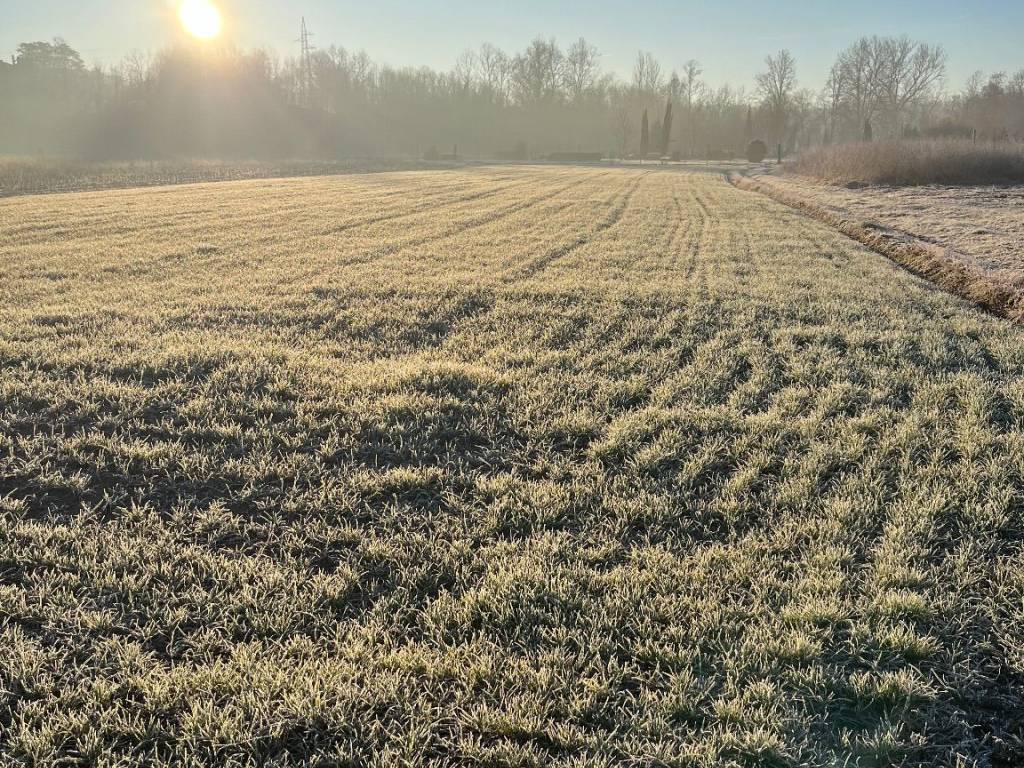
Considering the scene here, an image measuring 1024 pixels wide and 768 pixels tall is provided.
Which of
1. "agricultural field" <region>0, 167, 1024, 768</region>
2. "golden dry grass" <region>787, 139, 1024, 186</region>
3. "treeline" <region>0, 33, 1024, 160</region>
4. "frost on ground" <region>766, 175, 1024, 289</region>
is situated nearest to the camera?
"agricultural field" <region>0, 167, 1024, 768</region>

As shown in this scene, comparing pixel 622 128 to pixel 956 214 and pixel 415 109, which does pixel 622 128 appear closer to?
pixel 415 109

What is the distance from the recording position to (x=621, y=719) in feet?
7.36

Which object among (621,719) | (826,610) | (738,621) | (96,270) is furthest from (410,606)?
(96,270)

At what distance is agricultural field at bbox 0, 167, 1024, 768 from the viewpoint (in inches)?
87.8

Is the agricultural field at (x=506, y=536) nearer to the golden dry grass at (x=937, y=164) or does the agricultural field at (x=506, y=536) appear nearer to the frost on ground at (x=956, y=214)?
the frost on ground at (x=956, y=214)

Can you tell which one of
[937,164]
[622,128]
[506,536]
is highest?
[622,128]

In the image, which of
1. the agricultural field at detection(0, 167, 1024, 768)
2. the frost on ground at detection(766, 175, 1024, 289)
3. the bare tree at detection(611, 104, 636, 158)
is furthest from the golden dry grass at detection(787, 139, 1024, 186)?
the bare tree at detection(611, 104, 636, 158)

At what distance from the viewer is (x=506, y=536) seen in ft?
11.1

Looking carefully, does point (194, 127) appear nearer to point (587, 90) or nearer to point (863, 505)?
point (587, 90)

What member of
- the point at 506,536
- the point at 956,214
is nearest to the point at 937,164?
the point at 956,214

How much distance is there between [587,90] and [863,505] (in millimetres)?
111004

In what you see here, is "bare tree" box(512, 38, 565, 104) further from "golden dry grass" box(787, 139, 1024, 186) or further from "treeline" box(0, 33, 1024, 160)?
"golden dry grass" box(787, 139, 1024, 186)

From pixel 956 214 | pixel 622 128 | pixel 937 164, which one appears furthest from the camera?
pixel 622 128

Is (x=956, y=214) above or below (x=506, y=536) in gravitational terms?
above
